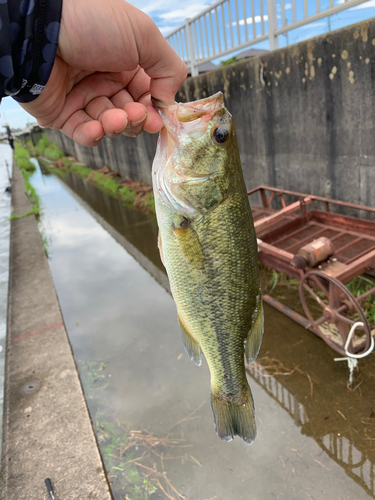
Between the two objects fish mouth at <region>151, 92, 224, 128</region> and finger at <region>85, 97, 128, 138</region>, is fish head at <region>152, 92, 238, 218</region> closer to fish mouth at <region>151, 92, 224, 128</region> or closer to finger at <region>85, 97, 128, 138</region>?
fish mouth at <region>151, 92, 224, 128</region>

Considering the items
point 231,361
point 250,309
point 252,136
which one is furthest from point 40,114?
point 252,136

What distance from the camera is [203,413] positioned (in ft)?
11.9

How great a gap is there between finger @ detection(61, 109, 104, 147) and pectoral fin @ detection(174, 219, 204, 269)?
74 cm

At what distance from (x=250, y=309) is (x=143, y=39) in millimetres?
1396

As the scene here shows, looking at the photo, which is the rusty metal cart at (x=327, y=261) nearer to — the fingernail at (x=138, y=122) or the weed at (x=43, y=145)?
the fingernail at (x=138, y=122)

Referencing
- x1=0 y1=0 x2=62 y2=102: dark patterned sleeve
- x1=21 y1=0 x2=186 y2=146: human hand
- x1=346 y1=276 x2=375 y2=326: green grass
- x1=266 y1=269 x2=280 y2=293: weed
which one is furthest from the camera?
x1=266 y1=269 x2=280 y2=293: weed

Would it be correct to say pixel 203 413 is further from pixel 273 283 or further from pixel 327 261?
pixel 273 283

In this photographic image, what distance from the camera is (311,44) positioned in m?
4.89

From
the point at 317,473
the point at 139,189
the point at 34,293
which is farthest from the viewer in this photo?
the point at 139,189

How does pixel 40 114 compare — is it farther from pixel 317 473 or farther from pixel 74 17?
pixel 317 473

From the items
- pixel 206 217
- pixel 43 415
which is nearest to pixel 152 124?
pixel 206 217

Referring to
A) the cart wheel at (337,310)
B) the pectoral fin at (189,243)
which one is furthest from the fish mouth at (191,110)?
the cart wheel at (337,310)

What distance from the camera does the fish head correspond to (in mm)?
1628

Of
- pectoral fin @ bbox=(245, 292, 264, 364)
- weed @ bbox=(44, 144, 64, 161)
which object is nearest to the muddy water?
pectoral fin @ bbox=(245, 292, 264, 364)
